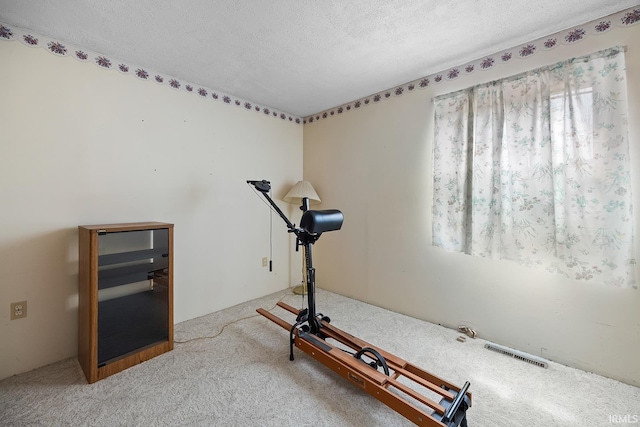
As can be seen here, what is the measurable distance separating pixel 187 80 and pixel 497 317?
10.8 ft

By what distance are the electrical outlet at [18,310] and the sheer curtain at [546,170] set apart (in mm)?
3048

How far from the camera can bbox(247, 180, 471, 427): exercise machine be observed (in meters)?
1.14

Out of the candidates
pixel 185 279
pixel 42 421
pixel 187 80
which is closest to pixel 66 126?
pixel 187 80

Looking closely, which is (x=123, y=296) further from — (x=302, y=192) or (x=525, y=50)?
(x=525, y=50)

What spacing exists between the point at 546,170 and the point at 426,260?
1.10m

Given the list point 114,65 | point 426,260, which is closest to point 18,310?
point 114,65

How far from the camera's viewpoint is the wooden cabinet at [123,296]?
156cm

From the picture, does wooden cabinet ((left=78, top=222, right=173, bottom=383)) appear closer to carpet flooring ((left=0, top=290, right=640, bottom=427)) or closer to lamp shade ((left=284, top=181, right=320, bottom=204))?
carpet flooring ((left=0, top=290, right=640, bottom=427))

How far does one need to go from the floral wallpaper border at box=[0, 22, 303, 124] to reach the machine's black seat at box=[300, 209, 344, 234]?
1701 mm

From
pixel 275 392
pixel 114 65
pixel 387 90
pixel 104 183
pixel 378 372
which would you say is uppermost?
pixel 387 90

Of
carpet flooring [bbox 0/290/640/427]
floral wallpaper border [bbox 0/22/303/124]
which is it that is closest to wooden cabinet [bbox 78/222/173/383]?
carpet flooring [bbox 0/290/640/427]

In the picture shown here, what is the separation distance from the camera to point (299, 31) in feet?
5.39

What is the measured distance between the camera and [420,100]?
7.62 ft

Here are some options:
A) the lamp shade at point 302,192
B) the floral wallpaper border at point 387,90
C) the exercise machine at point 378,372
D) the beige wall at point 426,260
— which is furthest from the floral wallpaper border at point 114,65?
the exercise machine at point 378,372
